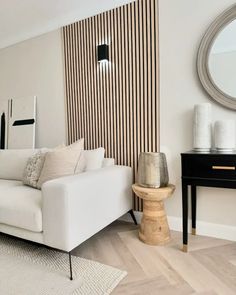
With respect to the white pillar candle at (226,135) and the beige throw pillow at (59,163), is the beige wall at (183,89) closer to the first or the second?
the white pillar candle at (226,135)

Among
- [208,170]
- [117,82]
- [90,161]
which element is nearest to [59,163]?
[90,161]

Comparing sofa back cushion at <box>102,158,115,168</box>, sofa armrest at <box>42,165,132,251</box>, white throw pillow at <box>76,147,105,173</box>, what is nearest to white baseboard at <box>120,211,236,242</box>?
sofa armrest at <box>42,165,132,251</box>

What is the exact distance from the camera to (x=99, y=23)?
8.28 feet

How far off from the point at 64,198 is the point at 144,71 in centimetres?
149

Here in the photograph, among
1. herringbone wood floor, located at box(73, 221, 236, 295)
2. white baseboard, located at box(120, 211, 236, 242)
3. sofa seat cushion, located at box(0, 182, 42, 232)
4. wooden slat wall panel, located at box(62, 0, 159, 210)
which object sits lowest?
herringbone wood floor, located at box(73, 221, 236, 295)

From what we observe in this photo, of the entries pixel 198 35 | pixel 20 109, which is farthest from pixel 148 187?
pixel 20 109

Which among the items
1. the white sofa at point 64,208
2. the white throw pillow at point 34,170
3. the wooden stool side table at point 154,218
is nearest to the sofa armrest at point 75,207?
the white sofa at point 64,208

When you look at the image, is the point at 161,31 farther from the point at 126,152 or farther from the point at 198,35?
the point at 126,152

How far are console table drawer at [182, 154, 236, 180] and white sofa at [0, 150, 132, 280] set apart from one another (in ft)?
2.03

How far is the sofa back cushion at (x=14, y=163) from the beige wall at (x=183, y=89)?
1.53 m

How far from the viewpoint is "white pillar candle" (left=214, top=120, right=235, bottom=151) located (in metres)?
Result: 1.84

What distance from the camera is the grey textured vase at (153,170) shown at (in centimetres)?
196

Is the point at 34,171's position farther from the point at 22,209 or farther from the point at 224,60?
the point at 224,60

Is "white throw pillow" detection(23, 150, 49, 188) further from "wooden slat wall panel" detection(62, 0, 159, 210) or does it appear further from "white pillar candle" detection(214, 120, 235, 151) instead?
"white pillar candle" detection(214, 120, 235, 151)
